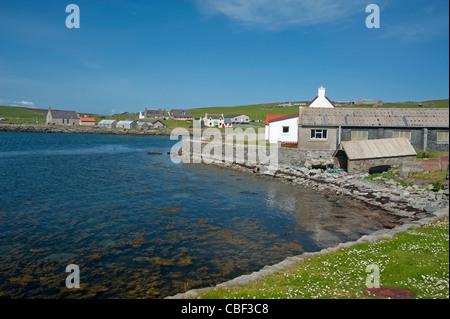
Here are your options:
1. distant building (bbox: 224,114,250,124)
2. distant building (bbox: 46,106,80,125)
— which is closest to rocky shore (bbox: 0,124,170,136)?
distant building (bbox: 46,106,80,125)

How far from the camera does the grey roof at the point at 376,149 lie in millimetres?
32594

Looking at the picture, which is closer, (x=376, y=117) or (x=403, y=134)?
(x=403, y=134)

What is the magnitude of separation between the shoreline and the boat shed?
6.12 feet

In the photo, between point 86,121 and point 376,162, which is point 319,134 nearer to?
point 376,162

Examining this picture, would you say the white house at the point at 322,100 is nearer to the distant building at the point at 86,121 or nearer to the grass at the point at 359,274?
the grass at the point at 359,274

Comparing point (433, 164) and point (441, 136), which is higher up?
point (441, 136)

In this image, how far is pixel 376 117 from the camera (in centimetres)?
4025

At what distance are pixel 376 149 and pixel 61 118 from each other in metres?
174

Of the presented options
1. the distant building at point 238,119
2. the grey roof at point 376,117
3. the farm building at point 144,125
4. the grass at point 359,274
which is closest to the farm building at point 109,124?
the farm building at point 144,125

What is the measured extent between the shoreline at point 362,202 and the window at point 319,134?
5372 mm

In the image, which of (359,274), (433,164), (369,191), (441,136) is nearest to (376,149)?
(433,164)

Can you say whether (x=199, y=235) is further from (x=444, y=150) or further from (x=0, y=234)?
(x=444, y=150)
